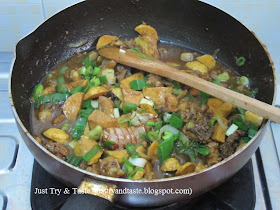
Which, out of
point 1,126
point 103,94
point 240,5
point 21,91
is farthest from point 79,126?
point 240,5

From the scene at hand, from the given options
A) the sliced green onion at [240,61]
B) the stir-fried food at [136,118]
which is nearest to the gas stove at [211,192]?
the stir-fried food at [136,118]

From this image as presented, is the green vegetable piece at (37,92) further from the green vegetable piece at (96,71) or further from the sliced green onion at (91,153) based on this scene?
the sliced green onion at (91,153)

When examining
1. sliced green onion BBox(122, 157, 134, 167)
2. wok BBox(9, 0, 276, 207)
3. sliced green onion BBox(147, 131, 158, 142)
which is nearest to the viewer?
sliced green onion BBox(122, 157, 134, 167)

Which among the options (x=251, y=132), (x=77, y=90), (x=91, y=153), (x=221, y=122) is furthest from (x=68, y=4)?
(x=251, y=132)

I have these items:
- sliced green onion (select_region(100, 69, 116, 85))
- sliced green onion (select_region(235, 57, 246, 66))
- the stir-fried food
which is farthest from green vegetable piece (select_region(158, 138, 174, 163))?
sliced green onion (select_region(235, 57, 246, 66))

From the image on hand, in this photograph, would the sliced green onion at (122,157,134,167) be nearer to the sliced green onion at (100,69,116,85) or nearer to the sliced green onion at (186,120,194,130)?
the sliced green onion at (186,120,194,130)
